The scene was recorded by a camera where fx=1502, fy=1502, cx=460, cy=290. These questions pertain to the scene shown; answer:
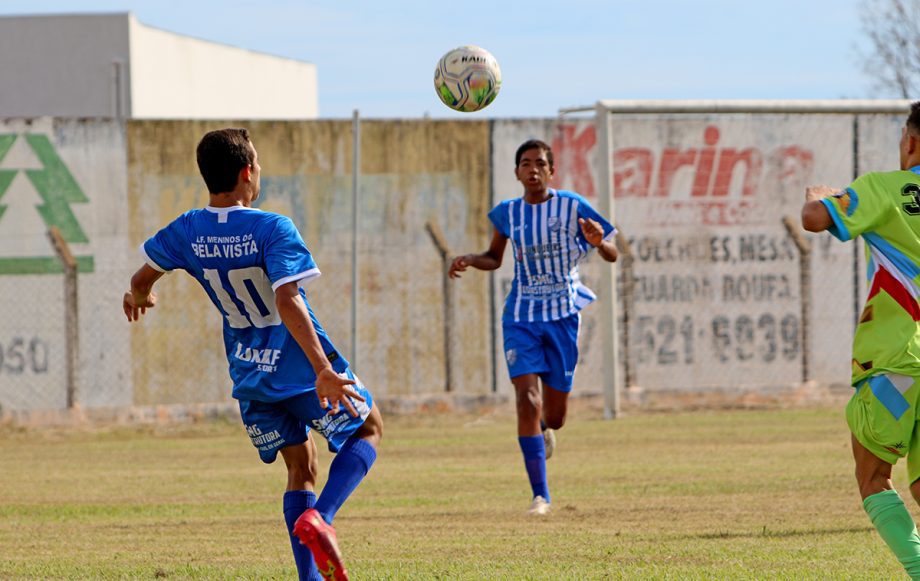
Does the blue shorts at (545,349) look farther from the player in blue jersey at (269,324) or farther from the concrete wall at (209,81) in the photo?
the concrete wall at (209,81)

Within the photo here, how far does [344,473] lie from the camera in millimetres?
6242

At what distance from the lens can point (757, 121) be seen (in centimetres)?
1969

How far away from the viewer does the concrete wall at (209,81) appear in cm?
4006

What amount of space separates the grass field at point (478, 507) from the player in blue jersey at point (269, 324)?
85cm

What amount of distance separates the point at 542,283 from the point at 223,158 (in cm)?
443

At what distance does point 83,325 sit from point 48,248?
101 centimetres

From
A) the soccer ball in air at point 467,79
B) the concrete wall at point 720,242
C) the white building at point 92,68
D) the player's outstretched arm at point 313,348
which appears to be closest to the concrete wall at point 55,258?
the concrete wall at point 720,242

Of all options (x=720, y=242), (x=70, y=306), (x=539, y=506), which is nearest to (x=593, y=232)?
(x=539, y=506)

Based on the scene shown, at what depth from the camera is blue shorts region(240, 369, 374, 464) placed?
6.22 m

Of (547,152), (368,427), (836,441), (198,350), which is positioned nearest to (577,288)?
(547,152)

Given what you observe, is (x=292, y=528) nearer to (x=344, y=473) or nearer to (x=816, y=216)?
(x=344, y=473)

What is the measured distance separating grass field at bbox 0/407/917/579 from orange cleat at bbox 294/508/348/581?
119cm

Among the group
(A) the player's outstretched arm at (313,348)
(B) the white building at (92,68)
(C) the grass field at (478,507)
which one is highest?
(B) the white building at (92,68)

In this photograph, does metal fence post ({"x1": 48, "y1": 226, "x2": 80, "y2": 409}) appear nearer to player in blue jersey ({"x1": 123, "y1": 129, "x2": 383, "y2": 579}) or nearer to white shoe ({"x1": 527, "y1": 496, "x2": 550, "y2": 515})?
white shoe ({"x1": 527, "y1": 496, "x2": 550, "y2": 515})
